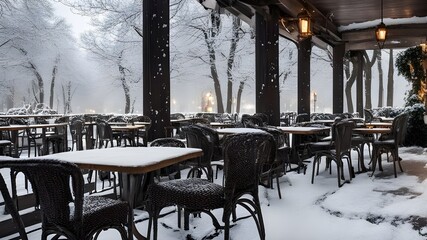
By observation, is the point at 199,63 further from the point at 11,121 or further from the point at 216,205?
the point at 216,205

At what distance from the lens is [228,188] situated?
284 cm

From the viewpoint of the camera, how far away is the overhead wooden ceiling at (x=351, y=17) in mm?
Answer: 8383

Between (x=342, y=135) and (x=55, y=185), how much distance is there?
4.31 metres

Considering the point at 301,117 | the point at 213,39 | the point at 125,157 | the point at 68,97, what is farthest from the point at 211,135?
the point at 68,97

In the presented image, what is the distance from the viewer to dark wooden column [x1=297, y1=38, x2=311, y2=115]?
10492 millimetres

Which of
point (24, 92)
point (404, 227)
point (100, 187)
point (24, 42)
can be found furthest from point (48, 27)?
point (404, 227)

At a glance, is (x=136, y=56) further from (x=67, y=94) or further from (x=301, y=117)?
(x=67, y=94)

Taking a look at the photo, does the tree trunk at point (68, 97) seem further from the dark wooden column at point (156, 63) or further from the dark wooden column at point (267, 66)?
the dark wooden column at point (156, 63)

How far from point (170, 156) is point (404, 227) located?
2.34 meters

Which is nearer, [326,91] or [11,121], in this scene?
[11,121]

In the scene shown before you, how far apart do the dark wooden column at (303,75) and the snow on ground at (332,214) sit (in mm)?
4993

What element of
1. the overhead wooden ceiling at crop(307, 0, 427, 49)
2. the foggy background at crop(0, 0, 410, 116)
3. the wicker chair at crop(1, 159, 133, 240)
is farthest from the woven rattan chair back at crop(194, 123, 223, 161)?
the foggy background at crop(0, 0, 410, 116)

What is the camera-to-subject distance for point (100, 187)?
5410 mm

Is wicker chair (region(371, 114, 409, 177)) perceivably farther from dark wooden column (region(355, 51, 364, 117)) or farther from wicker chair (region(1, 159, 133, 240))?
dark wooden column (region(355, 51, 364, 117))
